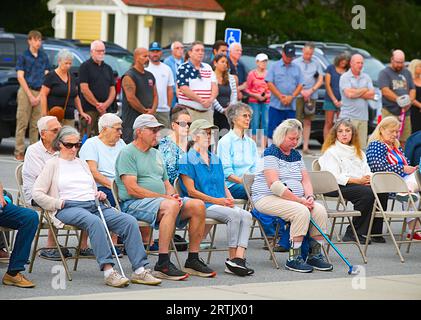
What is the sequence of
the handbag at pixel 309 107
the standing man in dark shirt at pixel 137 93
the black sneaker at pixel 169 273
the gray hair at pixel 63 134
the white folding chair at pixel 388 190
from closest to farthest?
the black sneaker at pixel 169 273
the gray hair at pixel 63 134
the white folding chair at pixel 388 190
the standing man in dark shirt at pixel 137 93
the handbag at pixel 309 107

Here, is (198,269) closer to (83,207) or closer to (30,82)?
(83,207)

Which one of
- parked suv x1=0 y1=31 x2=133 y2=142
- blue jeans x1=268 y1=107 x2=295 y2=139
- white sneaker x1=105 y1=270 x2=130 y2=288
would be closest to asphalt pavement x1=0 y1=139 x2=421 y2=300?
white sneaker x1=105 y1=270 x2=130 y2=288

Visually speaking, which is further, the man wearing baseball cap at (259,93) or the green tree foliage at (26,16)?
the green tree foliage at (26,16)

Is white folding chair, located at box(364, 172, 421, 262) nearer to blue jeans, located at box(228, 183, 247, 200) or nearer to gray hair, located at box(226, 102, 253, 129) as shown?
blue jeans, located at box(228, 183, 247, 200)

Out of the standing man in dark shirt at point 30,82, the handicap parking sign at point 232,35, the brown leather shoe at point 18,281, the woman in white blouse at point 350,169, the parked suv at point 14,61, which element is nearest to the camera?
the brown leather shoe at point 18,281

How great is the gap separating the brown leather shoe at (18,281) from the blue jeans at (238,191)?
3.33 meters

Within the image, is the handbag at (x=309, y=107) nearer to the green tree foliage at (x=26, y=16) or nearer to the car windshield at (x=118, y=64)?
the car windshield at (x=118, y=64)

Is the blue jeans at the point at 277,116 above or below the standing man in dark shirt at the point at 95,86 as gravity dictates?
below

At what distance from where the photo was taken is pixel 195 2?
44.3m

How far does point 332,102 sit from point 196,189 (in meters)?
11.1

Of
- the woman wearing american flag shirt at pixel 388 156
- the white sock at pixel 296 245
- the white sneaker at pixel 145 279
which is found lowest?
the white sneaker at pixel 145 279

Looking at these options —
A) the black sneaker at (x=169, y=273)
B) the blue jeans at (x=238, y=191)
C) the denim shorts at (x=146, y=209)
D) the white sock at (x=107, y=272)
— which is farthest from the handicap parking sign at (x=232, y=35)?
the white sock at (x=107, y=272)

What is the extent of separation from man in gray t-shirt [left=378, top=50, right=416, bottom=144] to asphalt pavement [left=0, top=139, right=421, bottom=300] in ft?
24.5

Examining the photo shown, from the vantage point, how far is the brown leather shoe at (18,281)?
33.2 feet
